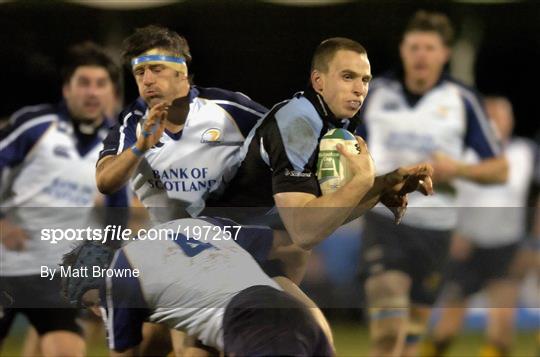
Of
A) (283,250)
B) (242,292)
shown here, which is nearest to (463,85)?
(283,250)

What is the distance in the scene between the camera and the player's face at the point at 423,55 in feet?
14.4

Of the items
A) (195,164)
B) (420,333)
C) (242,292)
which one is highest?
(195,164)

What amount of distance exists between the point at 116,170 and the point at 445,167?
172 cm

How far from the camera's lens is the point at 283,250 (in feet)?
11.8

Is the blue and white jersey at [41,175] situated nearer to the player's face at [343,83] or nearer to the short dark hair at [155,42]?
the short dark hair at [155,42]

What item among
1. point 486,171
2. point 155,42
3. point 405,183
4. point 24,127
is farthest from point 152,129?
point 486,171

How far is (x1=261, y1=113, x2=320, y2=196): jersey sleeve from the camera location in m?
3.41

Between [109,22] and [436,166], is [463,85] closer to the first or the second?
[436,166]

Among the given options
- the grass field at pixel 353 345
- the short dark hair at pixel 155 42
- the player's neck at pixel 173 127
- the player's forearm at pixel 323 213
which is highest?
the short dark hair at pixel 155 42

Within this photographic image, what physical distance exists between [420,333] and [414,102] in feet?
3.45

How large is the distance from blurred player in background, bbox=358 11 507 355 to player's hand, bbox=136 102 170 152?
1.11 metres

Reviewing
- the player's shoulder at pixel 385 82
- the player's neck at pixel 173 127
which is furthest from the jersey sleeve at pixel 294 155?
the player's shoulder at pixel 385 82

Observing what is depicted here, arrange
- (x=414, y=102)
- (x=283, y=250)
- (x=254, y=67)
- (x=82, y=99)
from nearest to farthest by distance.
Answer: (x=283, y=250)
(x=254, y=67)
(x=82, y=99)
(x=414, y=102)

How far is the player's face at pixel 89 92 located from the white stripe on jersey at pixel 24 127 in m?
0.10
